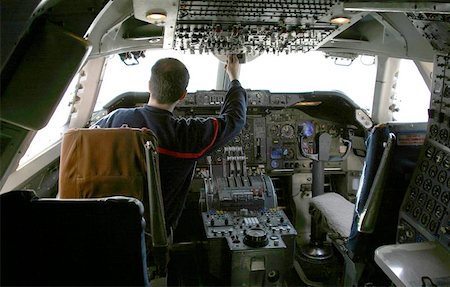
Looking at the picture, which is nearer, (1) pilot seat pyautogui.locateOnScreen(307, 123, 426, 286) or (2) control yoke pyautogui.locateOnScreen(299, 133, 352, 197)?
(1) pilot seat pyautogui.locateOnScreen(307, 123, 426, 286)

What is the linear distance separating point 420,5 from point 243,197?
2.41m

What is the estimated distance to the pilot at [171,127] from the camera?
7.69 ft

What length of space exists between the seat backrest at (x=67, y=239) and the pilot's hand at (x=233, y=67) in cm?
159

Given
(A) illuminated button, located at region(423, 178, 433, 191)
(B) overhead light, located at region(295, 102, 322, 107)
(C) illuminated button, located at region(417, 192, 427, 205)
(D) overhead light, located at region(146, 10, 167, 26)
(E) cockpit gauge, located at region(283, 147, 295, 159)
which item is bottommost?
(E) cockpit gauge, located at region(283, 147, 295, 159)

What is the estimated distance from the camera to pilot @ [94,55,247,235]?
2.34 m

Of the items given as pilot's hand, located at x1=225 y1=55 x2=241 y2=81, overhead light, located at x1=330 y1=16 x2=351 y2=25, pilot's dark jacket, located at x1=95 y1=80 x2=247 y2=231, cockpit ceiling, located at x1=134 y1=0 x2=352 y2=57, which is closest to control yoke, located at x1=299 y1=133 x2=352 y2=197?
cockpit ceiling, located at x1=134 y1=0 x2=352 y2=57

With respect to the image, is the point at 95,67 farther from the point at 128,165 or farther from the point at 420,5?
the point at 420,5

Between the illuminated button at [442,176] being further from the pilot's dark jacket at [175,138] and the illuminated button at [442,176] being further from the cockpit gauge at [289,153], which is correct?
the cockpit gauge at [289,153]

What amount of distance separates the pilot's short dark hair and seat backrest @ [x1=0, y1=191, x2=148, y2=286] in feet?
3.65

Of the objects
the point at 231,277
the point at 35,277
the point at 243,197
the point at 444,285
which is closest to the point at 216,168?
the point at 243,197

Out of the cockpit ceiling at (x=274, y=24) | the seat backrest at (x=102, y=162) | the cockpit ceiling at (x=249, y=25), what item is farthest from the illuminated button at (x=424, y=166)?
the seat backrest at (x=102, y=162)

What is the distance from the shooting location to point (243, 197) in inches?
152

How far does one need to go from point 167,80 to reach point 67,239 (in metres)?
1.23

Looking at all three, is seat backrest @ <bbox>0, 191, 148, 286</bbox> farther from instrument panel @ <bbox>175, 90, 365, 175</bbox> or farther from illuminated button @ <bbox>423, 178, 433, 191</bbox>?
instrument panel @ <bbox>175, 90, 365, 175</bbox>
